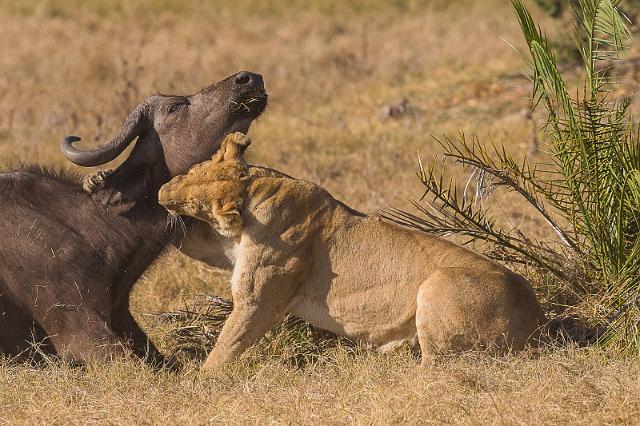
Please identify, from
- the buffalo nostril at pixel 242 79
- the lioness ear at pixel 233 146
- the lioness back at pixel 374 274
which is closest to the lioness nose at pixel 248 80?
the buffalo nostril at pixel 242 79

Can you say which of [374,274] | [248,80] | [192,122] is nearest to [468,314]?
[374,274]

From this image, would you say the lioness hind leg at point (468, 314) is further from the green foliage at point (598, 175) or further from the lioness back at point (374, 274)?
the green foliage at point (598, 175)

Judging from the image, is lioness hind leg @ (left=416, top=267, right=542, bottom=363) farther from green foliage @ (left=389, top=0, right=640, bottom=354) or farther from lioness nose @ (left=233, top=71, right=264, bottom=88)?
lioness nose @ (left=233, top=71, right=264, bottom=88)

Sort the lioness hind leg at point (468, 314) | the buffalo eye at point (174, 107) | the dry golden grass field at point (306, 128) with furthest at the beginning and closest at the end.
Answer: the buffalo eye at point (174, 107)
the lioness hind leg at point (468, 314)
the dry golden grass field at point (306, 128)

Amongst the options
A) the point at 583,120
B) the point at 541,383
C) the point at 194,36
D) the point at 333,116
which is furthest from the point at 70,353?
the point at 194,36

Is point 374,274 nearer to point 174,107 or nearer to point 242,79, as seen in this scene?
point 242,79

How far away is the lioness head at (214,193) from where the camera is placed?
6.37 meters

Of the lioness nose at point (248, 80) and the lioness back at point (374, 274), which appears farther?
the lioness nose at point (248, 80)

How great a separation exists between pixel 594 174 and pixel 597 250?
0.43 m

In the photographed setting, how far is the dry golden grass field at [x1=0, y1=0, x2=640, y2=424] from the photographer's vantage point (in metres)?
5.57

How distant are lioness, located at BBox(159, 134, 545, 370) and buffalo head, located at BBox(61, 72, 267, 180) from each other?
0.93ft

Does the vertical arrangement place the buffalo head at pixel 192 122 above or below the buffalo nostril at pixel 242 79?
below

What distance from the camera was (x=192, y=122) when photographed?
22.5 ft

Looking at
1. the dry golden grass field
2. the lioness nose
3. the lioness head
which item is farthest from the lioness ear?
the dry golden grass field
